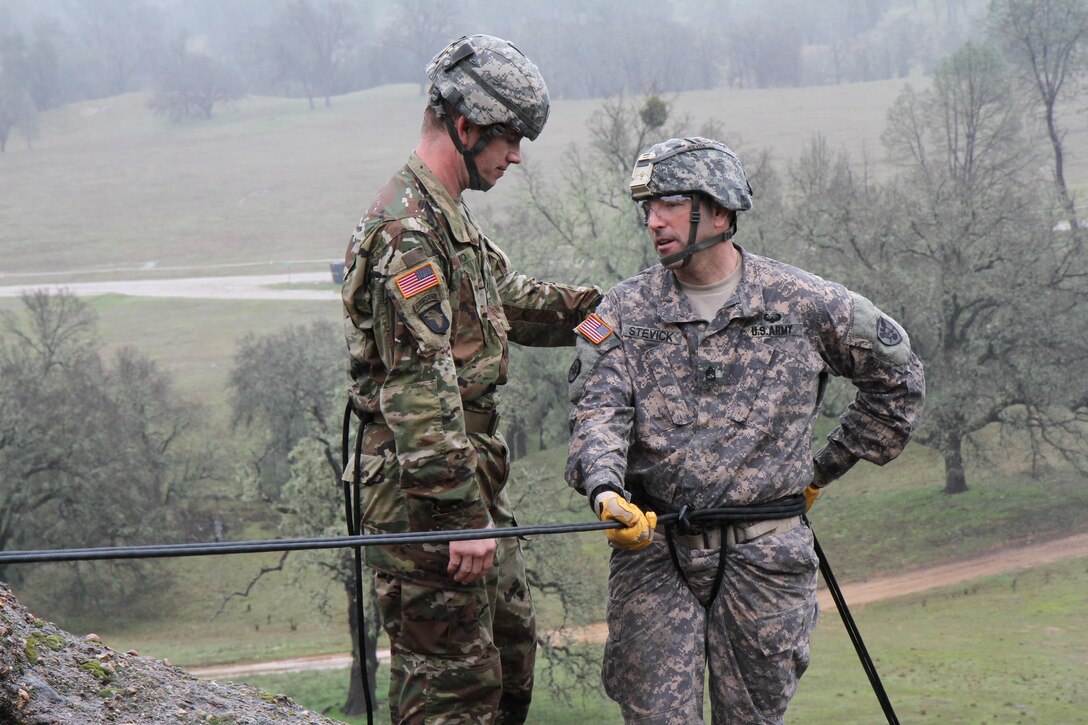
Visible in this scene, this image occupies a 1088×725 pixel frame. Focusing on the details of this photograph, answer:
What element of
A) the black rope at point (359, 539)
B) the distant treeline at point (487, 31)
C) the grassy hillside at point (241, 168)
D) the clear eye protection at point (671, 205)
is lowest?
the black rope at point (359, 539)

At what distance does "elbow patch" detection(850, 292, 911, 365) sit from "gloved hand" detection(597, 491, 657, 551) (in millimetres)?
1188

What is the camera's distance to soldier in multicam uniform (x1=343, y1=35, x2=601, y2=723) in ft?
14.2

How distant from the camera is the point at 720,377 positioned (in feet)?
15.3

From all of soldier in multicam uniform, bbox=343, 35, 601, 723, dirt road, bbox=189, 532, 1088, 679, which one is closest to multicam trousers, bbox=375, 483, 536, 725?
soldier in multicam uniform, bbox=343, 35, 601, 723

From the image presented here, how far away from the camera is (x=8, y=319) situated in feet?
177

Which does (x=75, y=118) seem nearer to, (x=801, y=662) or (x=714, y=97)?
(x=714, y=97)

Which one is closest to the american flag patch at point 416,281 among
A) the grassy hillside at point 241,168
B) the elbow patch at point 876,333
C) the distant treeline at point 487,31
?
the elbow patch at point 876,333

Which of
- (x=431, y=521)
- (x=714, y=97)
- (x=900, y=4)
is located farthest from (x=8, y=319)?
(x=900, y=4)

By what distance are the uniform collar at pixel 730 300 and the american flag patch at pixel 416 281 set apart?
96cm

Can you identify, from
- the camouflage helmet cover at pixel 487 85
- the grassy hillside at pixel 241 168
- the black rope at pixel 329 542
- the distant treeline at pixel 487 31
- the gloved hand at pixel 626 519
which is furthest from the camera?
the distant treeline at pixel 487 31

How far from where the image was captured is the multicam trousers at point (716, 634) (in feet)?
14.8

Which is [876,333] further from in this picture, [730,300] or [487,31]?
[487,31]

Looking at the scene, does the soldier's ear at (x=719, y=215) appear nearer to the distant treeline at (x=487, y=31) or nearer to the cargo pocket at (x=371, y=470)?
the cargo pocket at (x=371, y=470)

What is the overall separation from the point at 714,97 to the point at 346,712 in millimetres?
96061
